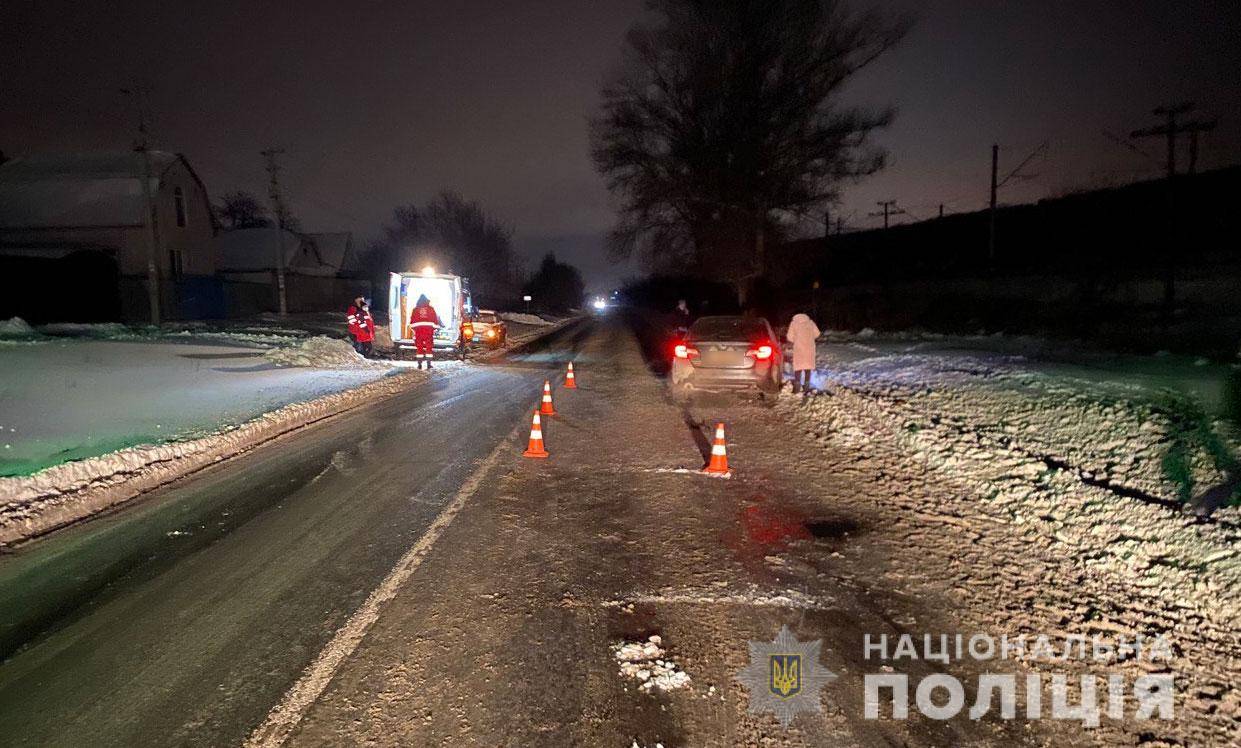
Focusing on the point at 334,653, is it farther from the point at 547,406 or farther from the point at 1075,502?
the point at 547,406

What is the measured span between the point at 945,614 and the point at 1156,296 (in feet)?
87.9

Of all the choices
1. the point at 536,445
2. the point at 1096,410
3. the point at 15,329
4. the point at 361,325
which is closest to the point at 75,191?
the point at 15,329

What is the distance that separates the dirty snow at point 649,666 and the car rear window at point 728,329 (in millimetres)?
8174

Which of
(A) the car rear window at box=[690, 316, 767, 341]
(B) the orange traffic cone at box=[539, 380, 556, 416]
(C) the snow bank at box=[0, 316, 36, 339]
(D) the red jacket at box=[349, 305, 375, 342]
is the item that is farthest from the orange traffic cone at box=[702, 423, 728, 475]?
(C) the snow bank at box=[0, 316, 36, 339]

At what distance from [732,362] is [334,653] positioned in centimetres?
858

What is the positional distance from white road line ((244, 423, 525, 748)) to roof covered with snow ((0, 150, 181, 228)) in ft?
135

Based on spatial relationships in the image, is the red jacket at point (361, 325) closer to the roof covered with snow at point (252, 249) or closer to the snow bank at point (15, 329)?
the snow bank at point (15, 329)

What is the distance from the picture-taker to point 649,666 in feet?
12.2

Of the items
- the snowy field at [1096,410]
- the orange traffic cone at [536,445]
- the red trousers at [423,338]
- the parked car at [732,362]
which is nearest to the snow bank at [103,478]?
the orange traffic cone at [536,445]

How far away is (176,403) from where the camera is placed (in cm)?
1105

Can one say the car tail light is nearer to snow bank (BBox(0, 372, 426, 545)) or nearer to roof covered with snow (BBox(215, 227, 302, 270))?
snow bank (BBox(0, 372, 426, 545))
